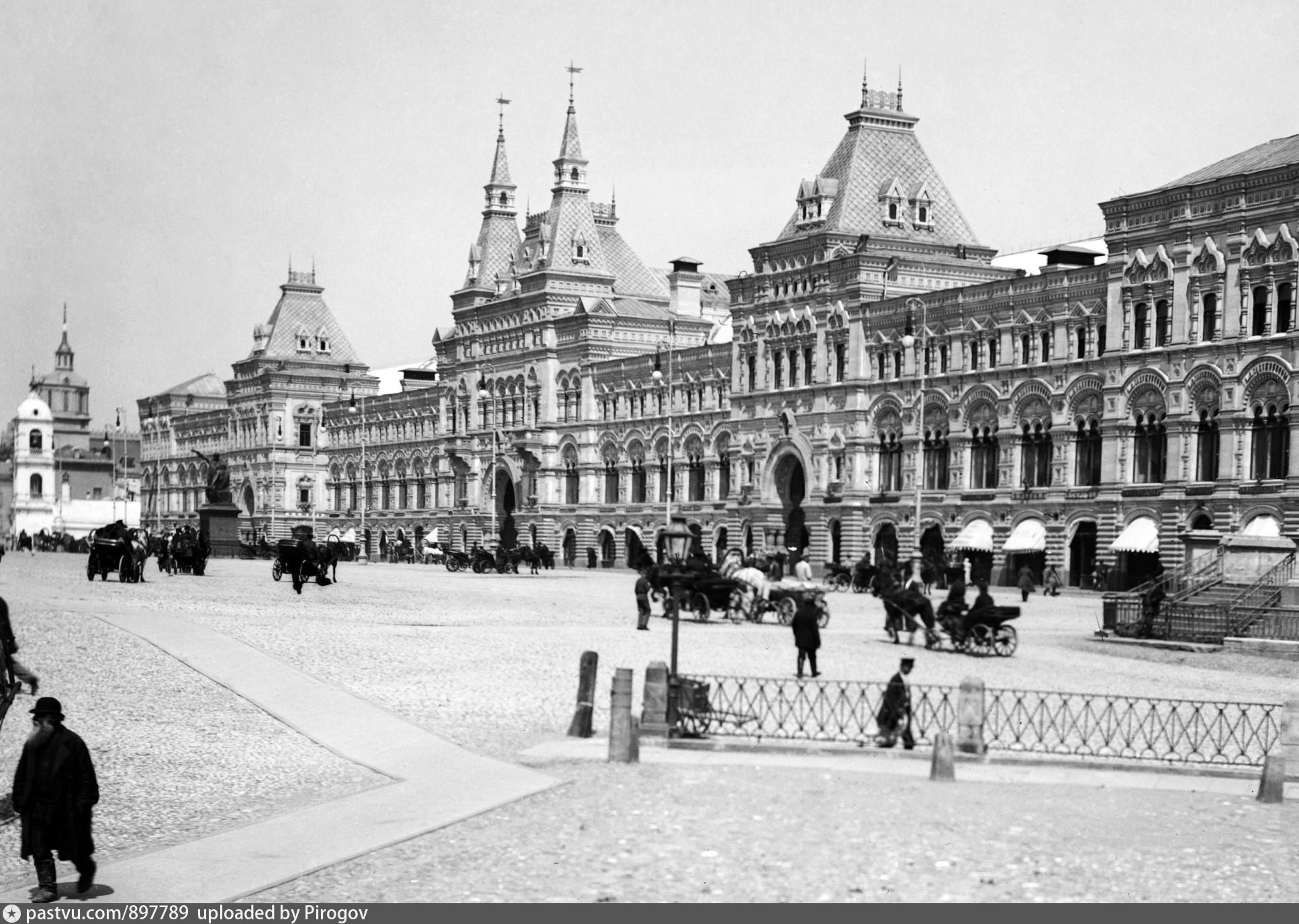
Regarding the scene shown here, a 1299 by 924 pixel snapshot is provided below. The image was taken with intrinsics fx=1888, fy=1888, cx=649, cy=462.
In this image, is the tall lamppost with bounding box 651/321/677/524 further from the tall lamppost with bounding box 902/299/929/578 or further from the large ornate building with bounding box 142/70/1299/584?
the tall lamppost with bounding box 902/299/929/578

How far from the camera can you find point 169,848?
1748cm

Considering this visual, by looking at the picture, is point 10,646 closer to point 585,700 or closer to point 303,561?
point 585,700

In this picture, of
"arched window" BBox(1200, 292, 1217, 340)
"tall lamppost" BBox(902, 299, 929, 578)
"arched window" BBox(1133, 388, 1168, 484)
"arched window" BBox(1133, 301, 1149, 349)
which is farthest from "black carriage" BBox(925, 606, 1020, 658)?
"tall lamppost" BBox(902, 299, 929, 578)

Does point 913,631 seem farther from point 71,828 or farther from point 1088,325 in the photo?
point 1088,325

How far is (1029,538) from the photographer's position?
69.2 metres

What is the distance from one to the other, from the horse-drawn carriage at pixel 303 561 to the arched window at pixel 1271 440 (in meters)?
29.5

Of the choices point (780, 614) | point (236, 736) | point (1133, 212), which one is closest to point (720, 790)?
point (236, 736)

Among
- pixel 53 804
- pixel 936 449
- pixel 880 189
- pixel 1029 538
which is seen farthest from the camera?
pixel 880 189

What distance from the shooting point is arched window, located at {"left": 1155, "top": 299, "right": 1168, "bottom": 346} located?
64.0 meters

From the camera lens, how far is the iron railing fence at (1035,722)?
23312 millimetres

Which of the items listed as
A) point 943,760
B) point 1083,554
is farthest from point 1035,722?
point 1083,554

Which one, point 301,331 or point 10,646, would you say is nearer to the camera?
point 10,646

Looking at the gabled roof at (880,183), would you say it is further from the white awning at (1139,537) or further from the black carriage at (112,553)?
the black carriage at (112,553)

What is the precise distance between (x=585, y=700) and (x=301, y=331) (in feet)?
423
